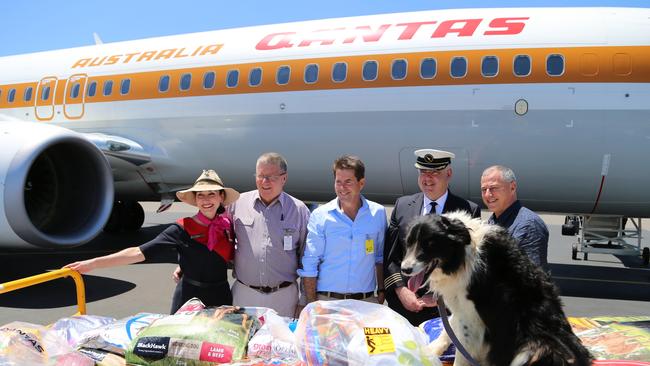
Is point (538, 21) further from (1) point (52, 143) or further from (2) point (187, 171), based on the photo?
(1) point (52, 143)

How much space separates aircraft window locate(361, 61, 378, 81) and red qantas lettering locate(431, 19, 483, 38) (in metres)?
0.87

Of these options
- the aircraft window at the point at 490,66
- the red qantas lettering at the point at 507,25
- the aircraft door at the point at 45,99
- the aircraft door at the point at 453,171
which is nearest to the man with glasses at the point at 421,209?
the aircraft door at the point at 453,171

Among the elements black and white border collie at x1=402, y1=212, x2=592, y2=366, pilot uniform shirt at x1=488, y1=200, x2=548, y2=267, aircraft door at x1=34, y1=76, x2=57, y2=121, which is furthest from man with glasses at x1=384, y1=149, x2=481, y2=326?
aircraft door at x1=34, y1=76, x2=57, y2=121

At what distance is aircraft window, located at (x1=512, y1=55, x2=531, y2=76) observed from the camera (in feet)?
19.6

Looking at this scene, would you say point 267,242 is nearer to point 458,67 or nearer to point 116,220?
point 458,67

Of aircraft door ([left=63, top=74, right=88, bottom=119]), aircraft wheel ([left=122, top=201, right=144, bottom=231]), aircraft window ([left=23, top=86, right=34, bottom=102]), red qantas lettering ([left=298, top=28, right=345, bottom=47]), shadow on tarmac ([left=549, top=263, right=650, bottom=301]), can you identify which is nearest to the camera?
shadow on tarmac ([left=549, top=263, right=650, bottom=301])

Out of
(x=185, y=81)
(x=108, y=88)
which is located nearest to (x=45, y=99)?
(x=108, y=88)

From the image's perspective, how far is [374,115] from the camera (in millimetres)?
6605

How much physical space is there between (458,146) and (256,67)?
3.28 metres

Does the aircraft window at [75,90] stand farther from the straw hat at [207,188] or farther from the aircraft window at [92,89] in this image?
the straw hat at [207,188]

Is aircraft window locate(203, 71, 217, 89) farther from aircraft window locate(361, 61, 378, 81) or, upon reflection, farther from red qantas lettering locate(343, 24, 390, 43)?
aircraft window locate(361, 61, 378, 81)

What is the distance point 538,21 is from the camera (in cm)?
624

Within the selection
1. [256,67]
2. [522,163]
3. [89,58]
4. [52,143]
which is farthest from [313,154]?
[89,58]

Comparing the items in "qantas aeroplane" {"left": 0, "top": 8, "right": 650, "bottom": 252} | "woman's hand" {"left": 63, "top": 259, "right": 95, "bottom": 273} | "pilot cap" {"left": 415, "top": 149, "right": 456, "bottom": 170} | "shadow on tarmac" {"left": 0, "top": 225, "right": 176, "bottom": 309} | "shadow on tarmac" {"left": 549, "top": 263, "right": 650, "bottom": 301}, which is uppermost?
"qantas aeroplane" {"left": 0, "top": 8, "right": 650, "bottom": 252}
